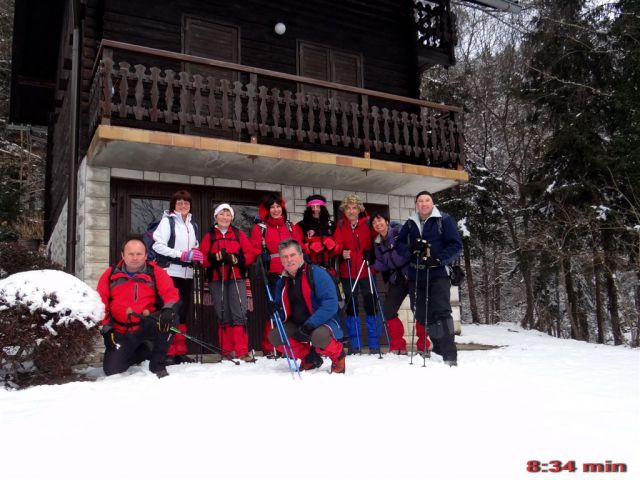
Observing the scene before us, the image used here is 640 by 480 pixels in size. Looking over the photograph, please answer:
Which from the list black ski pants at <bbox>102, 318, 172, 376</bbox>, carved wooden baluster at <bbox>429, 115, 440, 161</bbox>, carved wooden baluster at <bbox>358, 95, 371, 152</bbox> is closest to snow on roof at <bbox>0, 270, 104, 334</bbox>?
black ski pants at <bbox>102, 318, 172, 376</bbox>

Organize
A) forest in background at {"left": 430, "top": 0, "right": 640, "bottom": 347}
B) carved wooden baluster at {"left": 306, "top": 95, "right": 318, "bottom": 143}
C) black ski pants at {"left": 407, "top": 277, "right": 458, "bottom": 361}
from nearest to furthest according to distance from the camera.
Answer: black ski pants at {"left": 407, "top": 277, "right": 458, "bottom": 361} → carved wooden baluster at {"left": 306, "top": 95, "right": 318, "bottom": 143} → forest in background at {"left": 430, "top": 0, "right": 640, "bottom": 347}

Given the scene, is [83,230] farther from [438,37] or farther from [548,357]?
[438,37]

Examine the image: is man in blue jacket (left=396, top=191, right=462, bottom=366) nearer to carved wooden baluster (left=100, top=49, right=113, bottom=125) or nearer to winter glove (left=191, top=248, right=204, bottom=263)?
winter glove (left=191, top=248, right=204, bottom=263)

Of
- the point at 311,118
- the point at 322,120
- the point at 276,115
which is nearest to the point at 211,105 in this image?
the point at 276,115

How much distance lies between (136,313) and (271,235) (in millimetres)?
2072

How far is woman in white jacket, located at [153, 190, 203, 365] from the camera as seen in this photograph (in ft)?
20.6

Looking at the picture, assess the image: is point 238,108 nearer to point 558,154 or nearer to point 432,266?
point 432,266

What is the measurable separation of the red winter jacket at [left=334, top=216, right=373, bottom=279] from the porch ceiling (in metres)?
1.59

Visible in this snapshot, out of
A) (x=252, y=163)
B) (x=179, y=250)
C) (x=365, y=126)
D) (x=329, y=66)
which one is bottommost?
(x=179, y=250)

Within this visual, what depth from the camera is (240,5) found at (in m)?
10.0

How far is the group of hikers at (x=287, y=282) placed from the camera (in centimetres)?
534

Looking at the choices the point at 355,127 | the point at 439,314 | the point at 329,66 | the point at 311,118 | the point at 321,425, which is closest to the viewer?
the point at 321,425

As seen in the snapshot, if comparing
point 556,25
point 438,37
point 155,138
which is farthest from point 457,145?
point 556,25

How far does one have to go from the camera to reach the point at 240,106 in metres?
7.93
